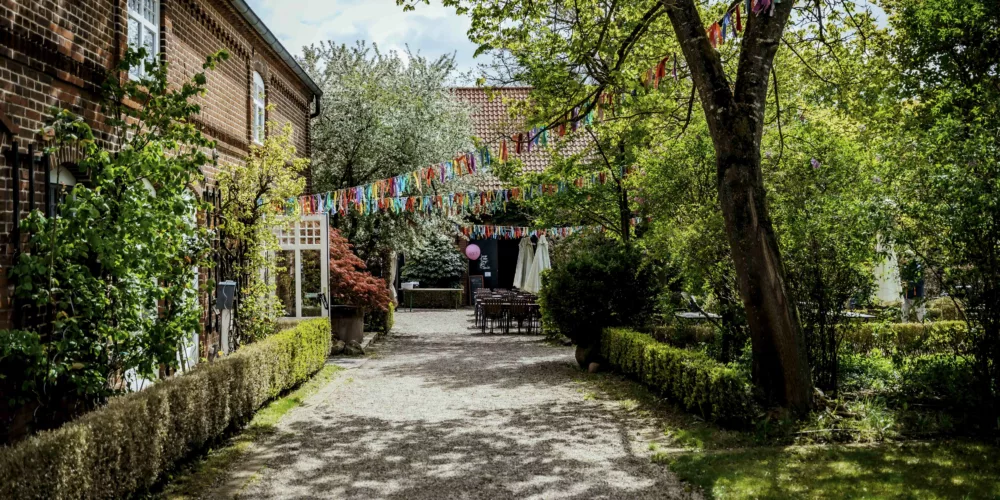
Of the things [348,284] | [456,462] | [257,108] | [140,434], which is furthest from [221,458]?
[348,284]

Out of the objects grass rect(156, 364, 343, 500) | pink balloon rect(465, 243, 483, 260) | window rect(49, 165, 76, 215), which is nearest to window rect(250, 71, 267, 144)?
grass rect(156, 364, 343, 500)

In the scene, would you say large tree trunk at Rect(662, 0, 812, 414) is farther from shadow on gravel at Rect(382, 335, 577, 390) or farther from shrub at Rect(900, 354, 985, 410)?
shadow on gravel at Rect(382, 335, 577, 390)

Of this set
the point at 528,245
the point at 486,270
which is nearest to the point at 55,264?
the point at 528,245

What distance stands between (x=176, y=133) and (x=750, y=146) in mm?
5309

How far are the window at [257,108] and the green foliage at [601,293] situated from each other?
559cm

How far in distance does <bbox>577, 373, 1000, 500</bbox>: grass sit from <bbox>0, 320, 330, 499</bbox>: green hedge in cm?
395

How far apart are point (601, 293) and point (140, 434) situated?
8.72 meters

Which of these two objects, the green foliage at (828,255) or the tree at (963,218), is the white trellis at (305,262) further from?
the tree at (963,218)

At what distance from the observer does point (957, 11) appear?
50.3ft

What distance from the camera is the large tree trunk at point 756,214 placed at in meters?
7.65

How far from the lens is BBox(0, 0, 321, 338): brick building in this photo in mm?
6112

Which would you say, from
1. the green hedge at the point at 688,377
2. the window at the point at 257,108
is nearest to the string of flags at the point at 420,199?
the window at the point at 257,108

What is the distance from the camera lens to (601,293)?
13.2m

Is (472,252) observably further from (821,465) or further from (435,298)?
(821,465)
